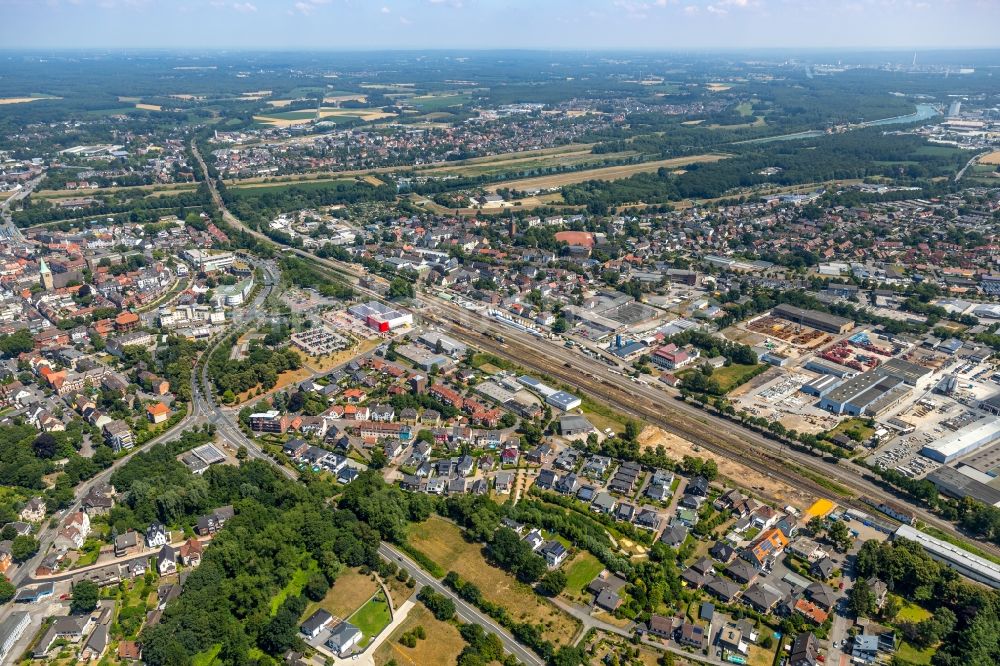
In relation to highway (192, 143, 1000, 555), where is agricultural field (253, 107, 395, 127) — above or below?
above

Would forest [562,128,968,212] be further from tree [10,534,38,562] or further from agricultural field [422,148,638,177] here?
tree [10,534,38,562]

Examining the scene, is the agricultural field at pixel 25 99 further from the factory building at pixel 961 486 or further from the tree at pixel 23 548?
the factory building at pixel 961 486

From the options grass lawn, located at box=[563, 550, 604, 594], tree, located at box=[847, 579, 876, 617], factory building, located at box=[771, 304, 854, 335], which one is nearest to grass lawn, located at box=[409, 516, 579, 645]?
grass lawn, located at box=[563, 550, 604, 594]

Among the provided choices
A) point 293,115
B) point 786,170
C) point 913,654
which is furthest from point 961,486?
point 293,115

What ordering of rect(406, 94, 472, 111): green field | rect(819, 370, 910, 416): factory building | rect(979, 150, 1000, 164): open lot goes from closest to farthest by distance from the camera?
1. rect(819, 370, 910, 416): factory building
2. rect(979, 150, 1000, 164): open lot
3. rect(406, 94, 472, 111): green field

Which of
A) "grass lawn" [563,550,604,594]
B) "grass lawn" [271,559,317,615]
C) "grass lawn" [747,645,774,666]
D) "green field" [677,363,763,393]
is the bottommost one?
"grass lawn" [271,559,317,615]

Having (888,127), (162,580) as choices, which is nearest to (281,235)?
(162,580)
